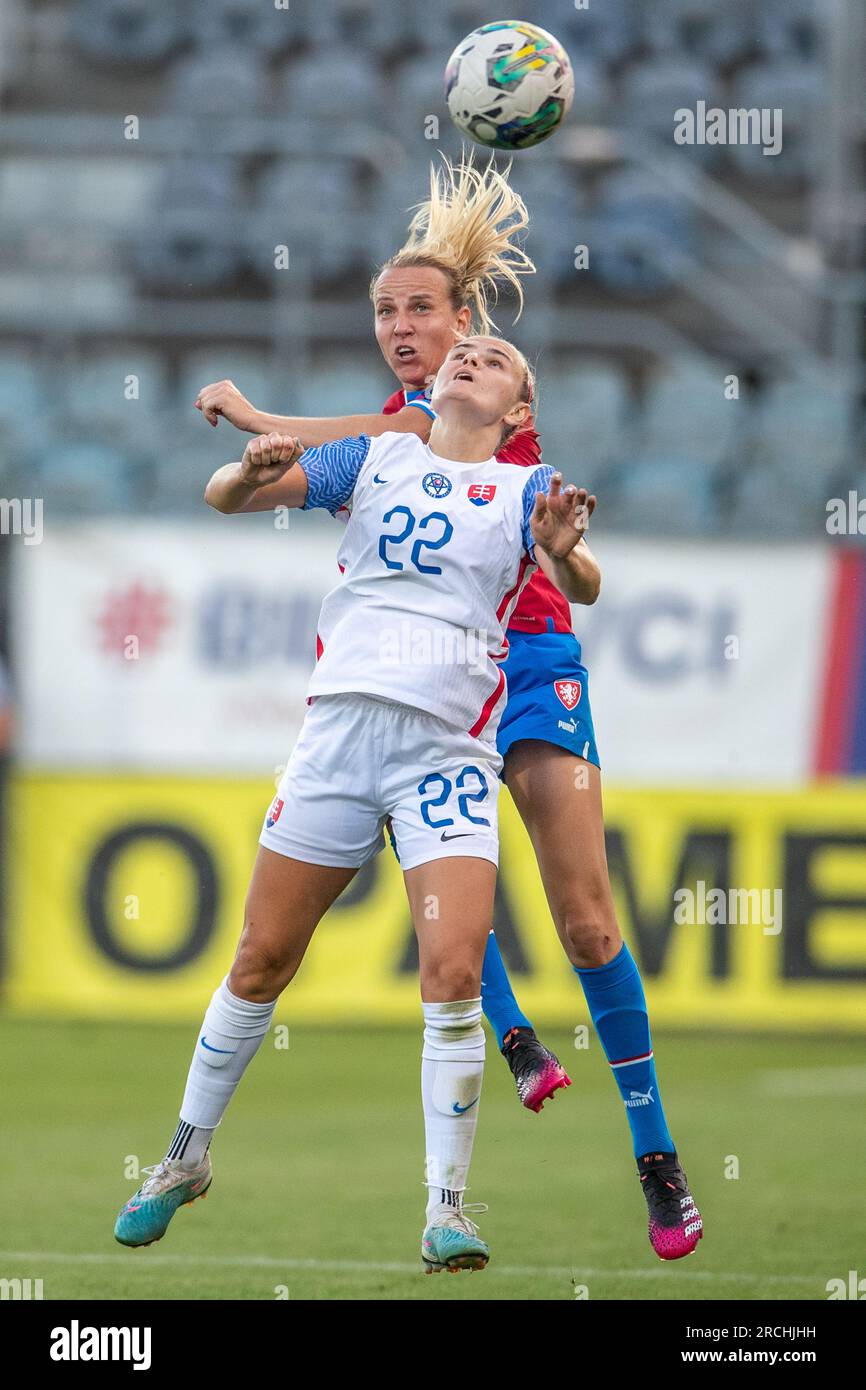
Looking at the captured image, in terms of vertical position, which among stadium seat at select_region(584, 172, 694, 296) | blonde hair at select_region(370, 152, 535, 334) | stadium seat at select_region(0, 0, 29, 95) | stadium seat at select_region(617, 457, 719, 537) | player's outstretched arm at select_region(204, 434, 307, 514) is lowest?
player's outstretched arm at select_region(204, 434, 307, 514)

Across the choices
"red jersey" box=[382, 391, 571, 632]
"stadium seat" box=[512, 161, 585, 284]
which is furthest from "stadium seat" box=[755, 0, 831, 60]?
"red jersey" box=[382, 391, 571, 632]

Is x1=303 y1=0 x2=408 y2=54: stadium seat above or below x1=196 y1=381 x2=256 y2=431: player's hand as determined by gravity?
above

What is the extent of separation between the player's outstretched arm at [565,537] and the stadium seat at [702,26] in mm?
12800

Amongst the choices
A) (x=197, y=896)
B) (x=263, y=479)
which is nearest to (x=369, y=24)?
(x=197, y=896)

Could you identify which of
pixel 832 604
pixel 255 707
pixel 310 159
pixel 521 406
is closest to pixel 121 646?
pixel 255 707

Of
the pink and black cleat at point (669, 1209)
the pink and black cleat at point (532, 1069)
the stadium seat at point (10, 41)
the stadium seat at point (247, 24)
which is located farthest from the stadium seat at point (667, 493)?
the pink and black cleat at point (669, 1209)

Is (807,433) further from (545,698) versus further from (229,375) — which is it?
(545,698)

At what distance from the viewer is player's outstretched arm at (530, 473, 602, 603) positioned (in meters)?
4.78

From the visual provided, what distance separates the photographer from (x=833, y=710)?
451 inches

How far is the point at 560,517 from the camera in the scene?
189 inches

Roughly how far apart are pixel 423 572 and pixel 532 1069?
153cm

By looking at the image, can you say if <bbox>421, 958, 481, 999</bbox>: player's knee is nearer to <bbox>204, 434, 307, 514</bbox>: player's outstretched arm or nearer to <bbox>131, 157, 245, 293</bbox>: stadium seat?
<bbox>204, 434, 307, 514</bbox>: player's outstretched arm

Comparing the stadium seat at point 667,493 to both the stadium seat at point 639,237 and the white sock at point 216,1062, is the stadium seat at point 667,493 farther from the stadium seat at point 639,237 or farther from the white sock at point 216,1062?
the white sock at point 216,1062

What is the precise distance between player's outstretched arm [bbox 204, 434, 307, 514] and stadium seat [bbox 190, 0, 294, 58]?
1262 centimetres
